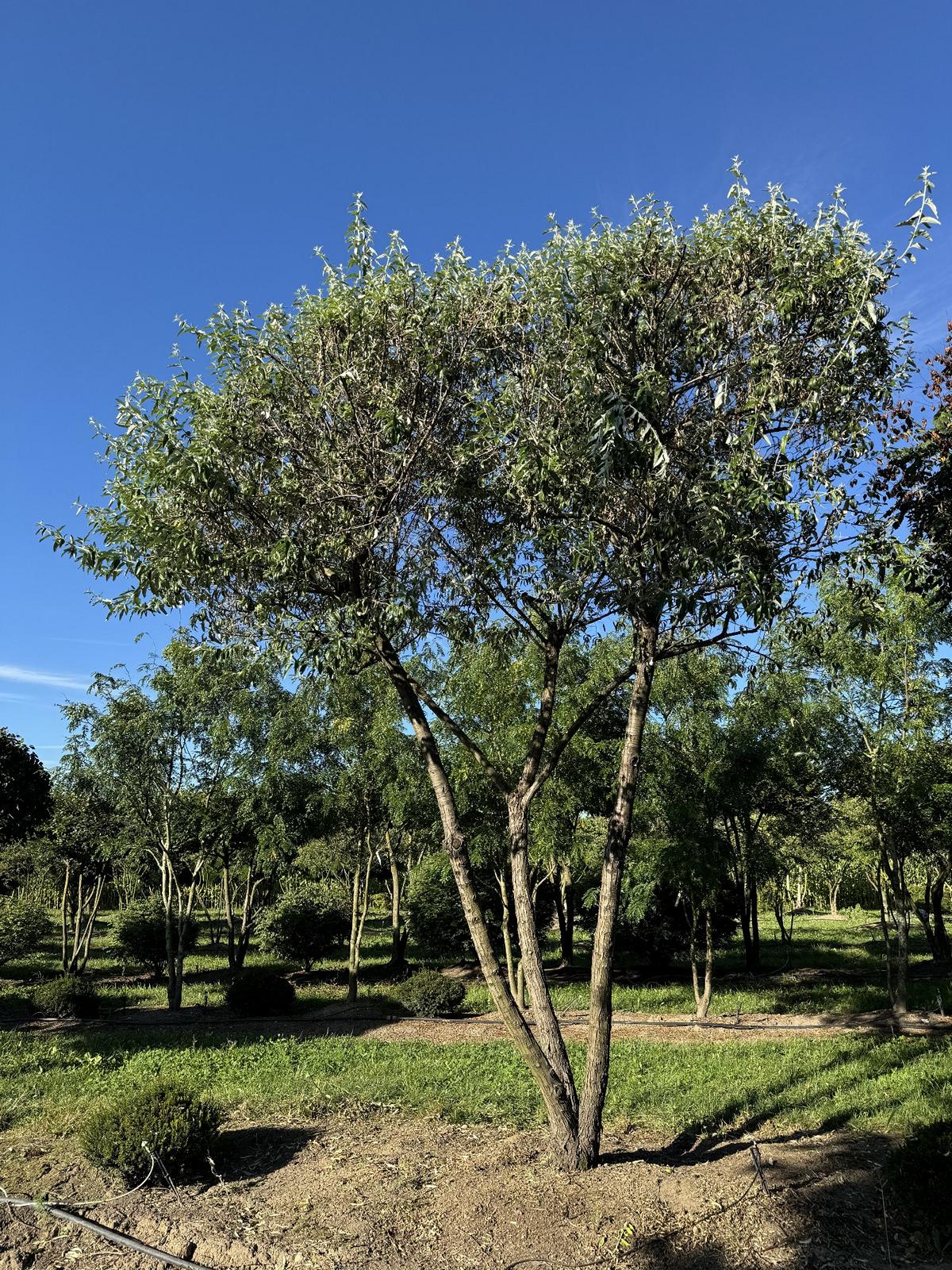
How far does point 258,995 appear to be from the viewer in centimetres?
1819

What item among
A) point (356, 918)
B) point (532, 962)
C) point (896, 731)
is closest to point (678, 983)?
point (356, 918)

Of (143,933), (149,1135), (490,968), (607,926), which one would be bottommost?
(143,933)

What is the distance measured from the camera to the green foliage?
2150 cm

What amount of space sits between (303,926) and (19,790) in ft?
32.3

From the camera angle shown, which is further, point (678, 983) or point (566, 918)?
point (566, 918)

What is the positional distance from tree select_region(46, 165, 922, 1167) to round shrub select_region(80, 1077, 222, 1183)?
8.35 feet

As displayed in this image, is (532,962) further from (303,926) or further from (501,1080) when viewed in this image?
(303,926)

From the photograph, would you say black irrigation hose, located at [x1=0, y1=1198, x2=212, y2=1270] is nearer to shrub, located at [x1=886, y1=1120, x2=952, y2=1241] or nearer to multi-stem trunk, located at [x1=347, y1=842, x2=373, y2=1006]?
shrub, located at [x1=886, y1=1120, x2=952, y2=1241]

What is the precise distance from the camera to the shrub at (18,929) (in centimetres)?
2323

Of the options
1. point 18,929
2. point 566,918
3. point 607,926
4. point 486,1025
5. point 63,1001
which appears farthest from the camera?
point 566,918

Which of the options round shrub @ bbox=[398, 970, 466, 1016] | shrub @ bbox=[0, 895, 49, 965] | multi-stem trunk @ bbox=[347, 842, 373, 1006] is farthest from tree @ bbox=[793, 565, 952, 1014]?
shrub @ bbox=[0, 895, 49, 965]

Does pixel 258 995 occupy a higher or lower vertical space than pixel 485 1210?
lower

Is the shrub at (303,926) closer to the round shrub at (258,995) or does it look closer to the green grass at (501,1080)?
the round shrub at (258,995)

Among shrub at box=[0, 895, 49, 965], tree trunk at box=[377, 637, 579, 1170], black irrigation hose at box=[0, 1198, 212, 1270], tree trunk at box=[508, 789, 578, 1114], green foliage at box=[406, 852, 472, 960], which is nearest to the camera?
black irrigation hose at box=[0, 1198, 212, 1270]
